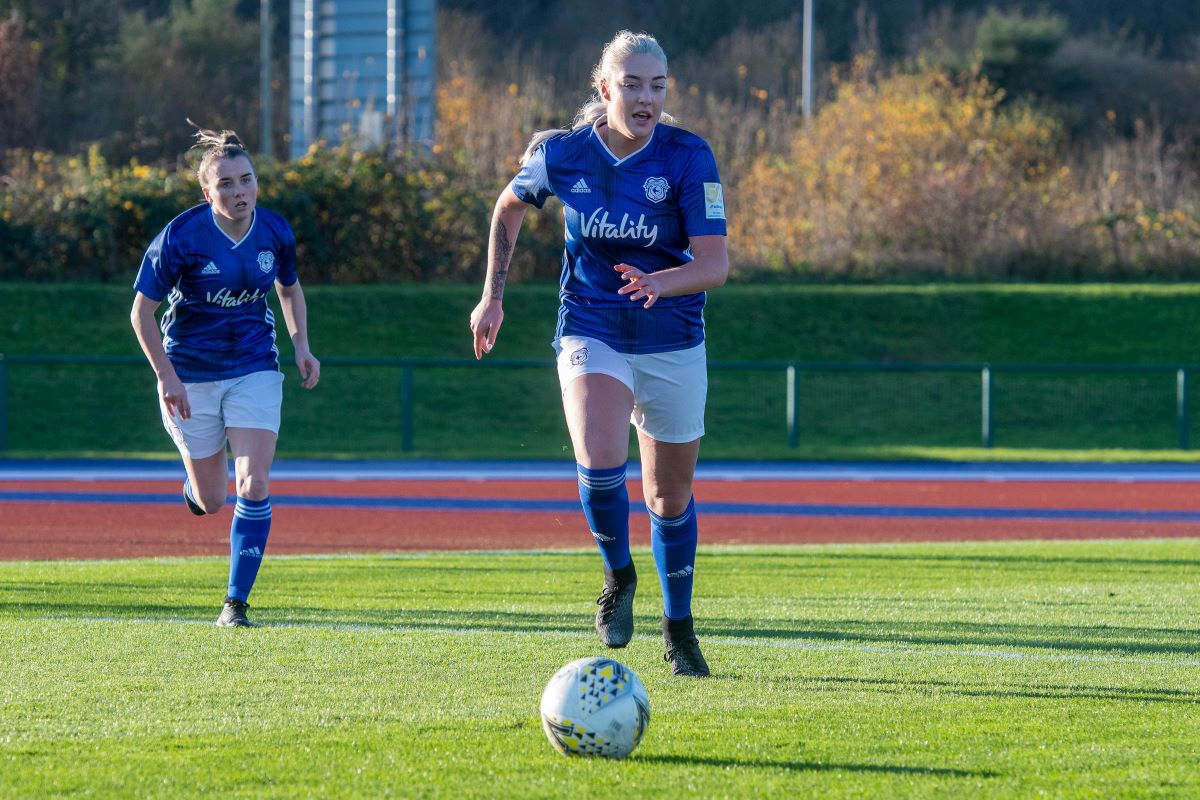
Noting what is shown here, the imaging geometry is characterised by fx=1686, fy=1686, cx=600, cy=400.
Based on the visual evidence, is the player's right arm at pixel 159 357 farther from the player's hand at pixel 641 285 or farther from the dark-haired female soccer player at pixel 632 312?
the player's hand at pixel 641 285

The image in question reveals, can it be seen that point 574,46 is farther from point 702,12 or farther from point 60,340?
point 60,340

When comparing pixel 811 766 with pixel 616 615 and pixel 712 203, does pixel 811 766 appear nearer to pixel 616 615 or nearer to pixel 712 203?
pixel 616 615

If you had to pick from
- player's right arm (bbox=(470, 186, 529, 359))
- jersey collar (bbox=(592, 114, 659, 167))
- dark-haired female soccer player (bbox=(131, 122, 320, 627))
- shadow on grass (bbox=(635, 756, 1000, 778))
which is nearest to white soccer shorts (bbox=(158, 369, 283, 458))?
dark-haired female soccer player (bbox=(131, 122, 320, 627))

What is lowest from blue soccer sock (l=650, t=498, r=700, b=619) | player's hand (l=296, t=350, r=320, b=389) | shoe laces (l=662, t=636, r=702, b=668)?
shoe laces (l=662, t=636, r=702, b=668)

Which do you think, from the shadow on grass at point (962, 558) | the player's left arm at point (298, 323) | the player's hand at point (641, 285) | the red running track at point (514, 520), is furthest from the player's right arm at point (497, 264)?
the red running track at point (514, 520)

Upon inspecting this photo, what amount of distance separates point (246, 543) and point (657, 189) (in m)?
2.67

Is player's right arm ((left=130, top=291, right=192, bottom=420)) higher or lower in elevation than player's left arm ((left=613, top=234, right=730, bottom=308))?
lower

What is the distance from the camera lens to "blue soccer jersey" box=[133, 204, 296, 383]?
289 inches

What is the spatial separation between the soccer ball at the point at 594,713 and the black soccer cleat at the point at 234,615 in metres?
2.77

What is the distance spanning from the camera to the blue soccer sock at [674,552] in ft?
19.7

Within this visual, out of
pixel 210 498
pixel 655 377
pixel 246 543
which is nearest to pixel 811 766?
pixel 655 377

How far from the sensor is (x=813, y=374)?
23203mm

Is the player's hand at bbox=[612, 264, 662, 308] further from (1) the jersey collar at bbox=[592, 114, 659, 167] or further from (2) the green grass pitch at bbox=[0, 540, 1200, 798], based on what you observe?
(2) the green grass pitch at bbox=[0, 540, 1200, 798]

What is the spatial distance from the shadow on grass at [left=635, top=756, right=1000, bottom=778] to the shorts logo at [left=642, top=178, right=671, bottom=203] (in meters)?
2.06
